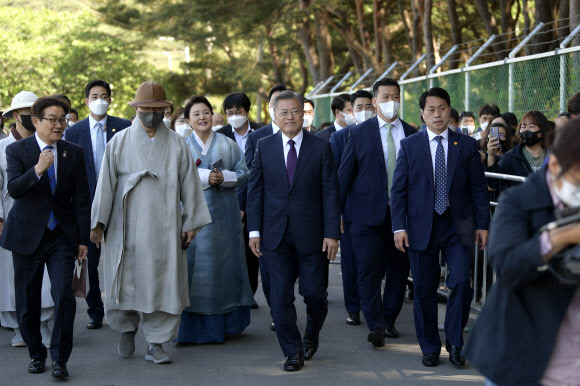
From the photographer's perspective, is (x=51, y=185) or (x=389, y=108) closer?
(x=51, y=185)

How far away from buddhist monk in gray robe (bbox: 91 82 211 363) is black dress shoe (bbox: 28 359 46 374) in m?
0.63

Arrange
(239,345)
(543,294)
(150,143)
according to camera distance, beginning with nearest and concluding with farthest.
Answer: (543,294) < (150,143) < (239,345)

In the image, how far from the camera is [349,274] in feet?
27.8

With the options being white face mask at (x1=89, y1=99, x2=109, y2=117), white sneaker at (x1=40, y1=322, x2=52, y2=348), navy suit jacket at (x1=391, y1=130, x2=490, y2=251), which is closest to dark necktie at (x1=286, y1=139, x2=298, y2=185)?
navy suit jacket at (x1=391, y1=130, x2=490, y2=251)

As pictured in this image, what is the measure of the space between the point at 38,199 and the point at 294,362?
2177 millimetres

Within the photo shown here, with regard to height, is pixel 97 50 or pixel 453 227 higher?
pixel 97 50

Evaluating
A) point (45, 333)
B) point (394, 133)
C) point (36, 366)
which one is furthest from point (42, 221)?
point (394, 133)

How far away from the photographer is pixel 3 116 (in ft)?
28.0

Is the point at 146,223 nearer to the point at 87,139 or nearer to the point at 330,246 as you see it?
the point at 330,246

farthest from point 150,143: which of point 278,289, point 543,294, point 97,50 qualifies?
point 97,50

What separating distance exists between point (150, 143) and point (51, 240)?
1039 mm

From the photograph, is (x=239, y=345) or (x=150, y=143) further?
(x=239, y=345)

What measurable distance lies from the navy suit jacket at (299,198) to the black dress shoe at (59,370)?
1665 millimetres

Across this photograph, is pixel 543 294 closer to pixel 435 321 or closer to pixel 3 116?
pixel 435 321
